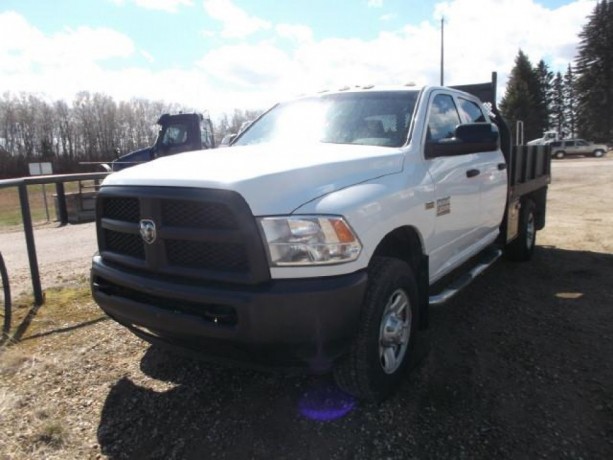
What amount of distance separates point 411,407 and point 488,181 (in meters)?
2.48

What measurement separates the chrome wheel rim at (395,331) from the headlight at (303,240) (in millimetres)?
594

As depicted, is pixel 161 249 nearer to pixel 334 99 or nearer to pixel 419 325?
pixel 419 325

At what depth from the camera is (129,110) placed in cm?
8200

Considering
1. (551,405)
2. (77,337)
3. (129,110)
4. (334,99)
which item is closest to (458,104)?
(334,99)

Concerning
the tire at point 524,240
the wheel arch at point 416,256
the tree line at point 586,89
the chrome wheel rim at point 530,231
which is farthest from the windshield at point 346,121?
the tree line at point 586,89

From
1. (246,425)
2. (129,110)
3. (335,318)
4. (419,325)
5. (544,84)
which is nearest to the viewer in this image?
(335,318)

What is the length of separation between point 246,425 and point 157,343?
69cm

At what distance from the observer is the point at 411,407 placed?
300 centimetres

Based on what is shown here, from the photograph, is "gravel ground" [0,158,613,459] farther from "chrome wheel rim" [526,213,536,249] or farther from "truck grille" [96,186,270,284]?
"chrome wheel rim" [526,213,536,249]

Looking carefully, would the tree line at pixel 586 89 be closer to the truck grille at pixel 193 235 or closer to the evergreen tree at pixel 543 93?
the evergreen tree at pixel 543 93

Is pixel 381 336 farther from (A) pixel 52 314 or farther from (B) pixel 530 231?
(B) pixel 530 231

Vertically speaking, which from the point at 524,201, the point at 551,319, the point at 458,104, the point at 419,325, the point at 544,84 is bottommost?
the point at 551,319

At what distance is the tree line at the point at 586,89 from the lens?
2343 inches

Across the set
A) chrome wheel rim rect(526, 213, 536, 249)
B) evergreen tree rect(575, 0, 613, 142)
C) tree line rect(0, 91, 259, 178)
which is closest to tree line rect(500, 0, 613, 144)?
evergreen tree rect(575, 0, 613, 142)
